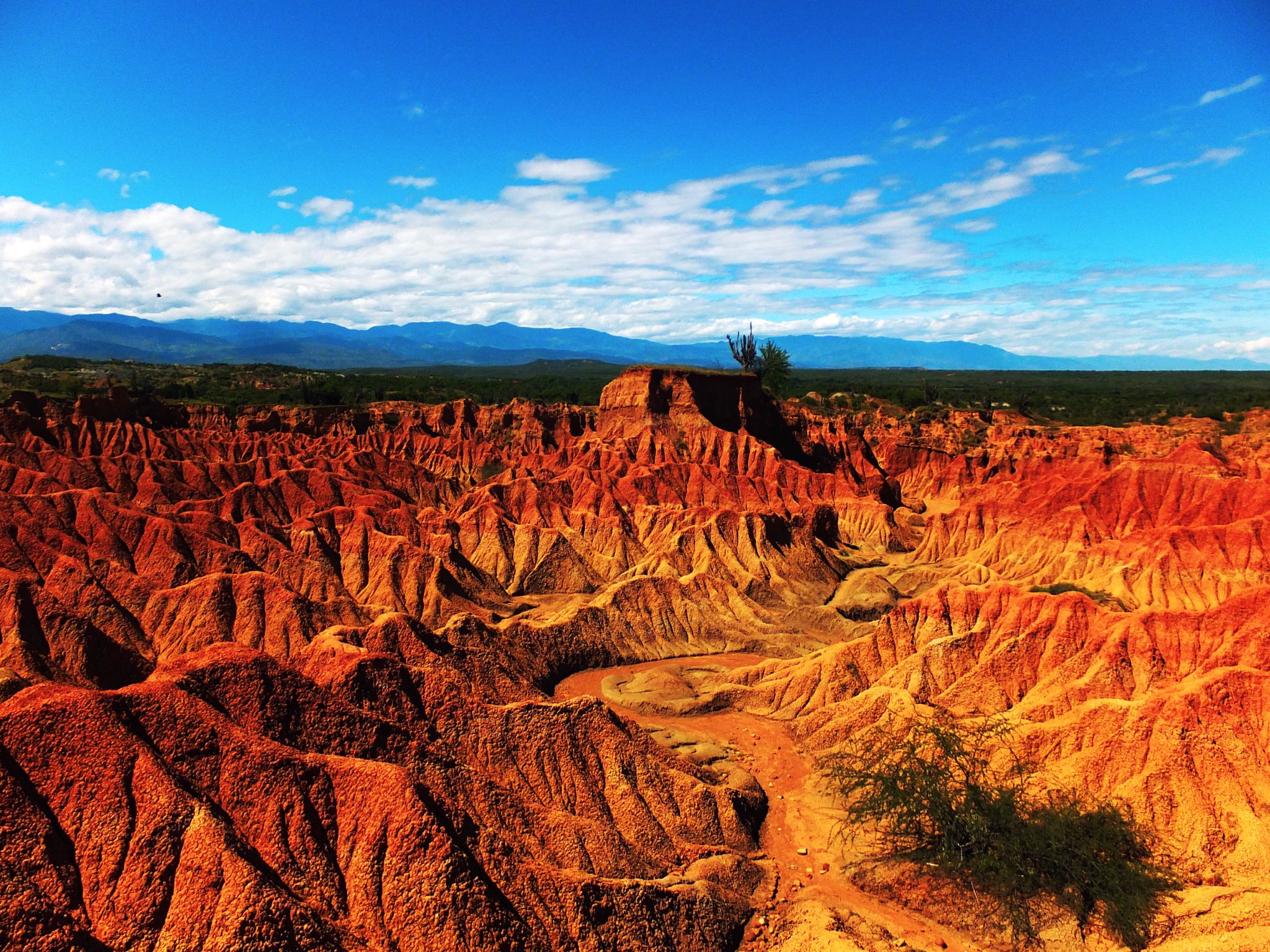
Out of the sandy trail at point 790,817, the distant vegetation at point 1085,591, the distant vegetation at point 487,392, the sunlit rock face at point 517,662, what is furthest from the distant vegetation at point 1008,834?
the distant vegetation at point 487,392

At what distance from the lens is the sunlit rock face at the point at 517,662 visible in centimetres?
1464

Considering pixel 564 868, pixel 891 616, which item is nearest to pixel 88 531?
pixel 564 868

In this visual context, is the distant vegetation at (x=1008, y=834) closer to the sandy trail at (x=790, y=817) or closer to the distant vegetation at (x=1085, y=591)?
the sandy trail at (x=790, y=817)

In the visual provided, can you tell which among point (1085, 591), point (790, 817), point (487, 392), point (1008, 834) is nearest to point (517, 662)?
point (790, 817)

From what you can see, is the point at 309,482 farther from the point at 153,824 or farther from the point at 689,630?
the point at 153,824

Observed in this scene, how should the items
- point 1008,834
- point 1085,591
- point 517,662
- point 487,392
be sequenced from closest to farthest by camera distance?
point 1008,834, point 517,662, point 1085,591, point 487,392

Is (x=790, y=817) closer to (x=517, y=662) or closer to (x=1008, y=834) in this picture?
(x=1008, y=834)

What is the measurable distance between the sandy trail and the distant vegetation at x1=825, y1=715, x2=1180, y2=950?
1.33 m

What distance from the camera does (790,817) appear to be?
25.0 meters

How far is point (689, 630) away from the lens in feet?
141

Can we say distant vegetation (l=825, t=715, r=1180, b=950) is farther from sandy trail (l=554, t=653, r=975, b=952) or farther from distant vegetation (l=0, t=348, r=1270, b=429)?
distant vegetation (l=0, t=348, r=1270, b=429)

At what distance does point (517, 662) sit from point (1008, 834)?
832 inches

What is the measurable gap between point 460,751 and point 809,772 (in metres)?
14.0

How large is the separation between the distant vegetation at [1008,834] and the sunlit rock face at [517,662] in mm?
1859
